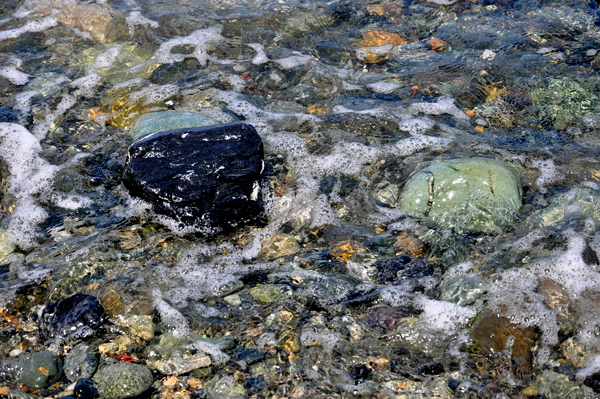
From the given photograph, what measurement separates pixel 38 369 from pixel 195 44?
4.67 m

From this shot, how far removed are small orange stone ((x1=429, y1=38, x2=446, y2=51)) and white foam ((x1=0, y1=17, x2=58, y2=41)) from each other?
5259mm

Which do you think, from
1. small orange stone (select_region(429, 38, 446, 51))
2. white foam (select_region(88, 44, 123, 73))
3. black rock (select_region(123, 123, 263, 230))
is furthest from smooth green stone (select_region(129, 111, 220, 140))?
small orange stone (select_region(429, 38, 446, 51))

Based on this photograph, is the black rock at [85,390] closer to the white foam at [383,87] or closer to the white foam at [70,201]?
the white foam at [70,201]

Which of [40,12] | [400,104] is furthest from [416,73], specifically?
[40,12]

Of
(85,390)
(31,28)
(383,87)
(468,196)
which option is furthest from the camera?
(31,28)

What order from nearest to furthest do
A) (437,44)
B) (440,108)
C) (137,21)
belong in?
1. (440,108)
2. (437,44)
3. (137,21)

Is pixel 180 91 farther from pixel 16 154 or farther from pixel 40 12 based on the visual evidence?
pixel 40 12

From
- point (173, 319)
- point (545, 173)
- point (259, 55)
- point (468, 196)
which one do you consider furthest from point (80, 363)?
point (259, 55)

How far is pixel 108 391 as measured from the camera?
2.47 metres

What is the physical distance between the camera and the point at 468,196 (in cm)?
358

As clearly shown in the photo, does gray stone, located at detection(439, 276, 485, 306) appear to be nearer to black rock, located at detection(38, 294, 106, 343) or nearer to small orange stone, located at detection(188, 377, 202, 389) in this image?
small orange stone, located at detection(188, 377, 202, 389)

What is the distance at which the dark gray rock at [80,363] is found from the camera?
8.52ft

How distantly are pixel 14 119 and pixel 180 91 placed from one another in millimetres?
1787

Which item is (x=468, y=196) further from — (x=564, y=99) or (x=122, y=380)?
(x=122, y=380)
